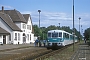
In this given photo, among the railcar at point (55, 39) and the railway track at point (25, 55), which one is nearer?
the railway track at point (25, 55)

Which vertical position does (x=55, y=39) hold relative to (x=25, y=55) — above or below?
above

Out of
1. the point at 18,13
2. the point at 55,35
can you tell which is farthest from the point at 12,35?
the point at 55,35

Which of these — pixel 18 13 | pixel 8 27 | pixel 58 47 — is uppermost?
pixel 18 13

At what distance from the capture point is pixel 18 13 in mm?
69688

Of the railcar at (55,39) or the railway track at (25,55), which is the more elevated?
the railcar at (55,39)

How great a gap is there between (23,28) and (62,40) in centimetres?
3604

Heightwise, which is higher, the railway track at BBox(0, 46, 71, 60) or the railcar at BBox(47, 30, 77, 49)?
the railcar at BBox(47, 30, 77, 49)

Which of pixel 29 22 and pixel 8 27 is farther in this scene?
pixel 29 22

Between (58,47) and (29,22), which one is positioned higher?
(29,22)

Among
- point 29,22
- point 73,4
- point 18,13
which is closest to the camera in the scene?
point 73,4

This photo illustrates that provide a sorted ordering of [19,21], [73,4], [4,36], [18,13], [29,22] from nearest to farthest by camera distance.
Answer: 1. [73,4]
2. [4,36]
3. [19,21]
4. [18,13]
5. [29,22]

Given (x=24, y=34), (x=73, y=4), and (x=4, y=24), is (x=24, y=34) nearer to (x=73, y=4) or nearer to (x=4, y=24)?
(x=4, y=24)

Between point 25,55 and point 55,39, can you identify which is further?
point 55,39

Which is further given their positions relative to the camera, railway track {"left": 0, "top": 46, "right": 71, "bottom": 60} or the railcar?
the railcar
